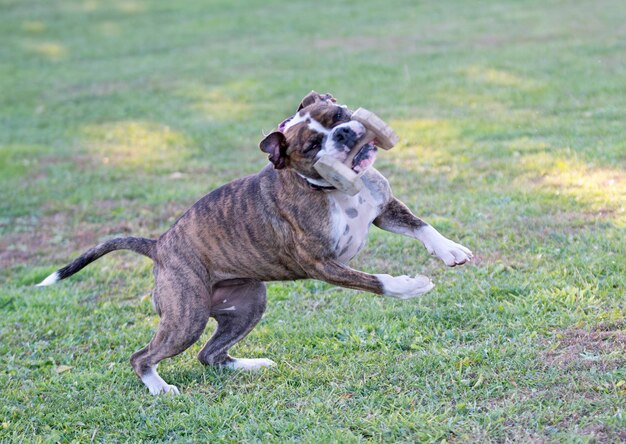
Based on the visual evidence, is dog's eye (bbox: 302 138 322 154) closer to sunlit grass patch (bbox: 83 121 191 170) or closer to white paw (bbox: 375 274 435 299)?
white paw (bbox: 375 274 435 299)

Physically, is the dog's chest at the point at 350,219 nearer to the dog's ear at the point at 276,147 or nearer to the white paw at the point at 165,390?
the dog's ear at the point at 276,147

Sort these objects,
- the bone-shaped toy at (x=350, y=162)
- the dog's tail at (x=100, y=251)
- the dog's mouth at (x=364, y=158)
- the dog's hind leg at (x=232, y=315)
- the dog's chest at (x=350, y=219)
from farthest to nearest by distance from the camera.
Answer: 1. the dog's hind leg at (x=232, y=315)
2. the dog's tail at (x=100, y=251)
3. the dog's chest at (x=350, y=219)
4. the dog's mouth at (x=364, y=158)
5. the bone-shaped toy at (x=350, y=162)

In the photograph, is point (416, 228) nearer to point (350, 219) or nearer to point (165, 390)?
point (350, 219)

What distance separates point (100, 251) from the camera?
5.57 meters

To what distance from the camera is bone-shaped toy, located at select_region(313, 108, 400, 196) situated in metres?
4.64

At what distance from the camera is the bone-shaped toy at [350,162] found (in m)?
4.64

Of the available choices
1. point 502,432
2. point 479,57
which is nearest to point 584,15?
point 479,57

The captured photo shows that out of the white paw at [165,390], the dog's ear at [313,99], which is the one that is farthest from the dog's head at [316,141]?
the white paw at [165,390]

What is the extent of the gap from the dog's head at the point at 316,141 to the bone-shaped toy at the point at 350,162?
0.10 feet

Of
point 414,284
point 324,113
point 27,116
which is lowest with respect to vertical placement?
point 27,116

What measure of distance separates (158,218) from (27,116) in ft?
24.3

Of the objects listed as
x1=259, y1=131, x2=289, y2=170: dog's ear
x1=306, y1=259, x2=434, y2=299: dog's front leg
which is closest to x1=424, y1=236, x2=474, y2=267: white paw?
x1=306, y1=259, x2=434, y2=299: dog's front leg

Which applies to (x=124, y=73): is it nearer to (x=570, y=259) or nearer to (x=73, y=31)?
(x=73, y=31)

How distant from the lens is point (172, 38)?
22219 millimetres
